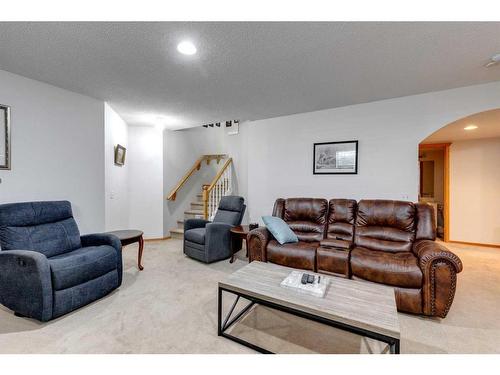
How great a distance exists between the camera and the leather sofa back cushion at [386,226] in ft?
8.76

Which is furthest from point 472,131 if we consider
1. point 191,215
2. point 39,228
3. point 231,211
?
point 39,228

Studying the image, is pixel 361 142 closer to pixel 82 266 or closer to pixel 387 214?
pixel 387 214

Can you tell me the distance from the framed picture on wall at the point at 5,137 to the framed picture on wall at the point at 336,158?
3.93 m

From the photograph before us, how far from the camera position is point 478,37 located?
1.88 m

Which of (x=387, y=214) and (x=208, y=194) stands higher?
(x=208, y=194)

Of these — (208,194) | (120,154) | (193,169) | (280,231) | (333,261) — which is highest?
(120,154)

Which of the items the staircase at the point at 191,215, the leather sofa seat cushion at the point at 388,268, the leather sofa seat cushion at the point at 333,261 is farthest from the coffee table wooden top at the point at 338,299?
the staircase at the point at 191,215

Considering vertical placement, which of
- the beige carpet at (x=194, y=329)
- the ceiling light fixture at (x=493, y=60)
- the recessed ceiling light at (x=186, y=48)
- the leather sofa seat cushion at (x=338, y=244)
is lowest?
the beige carpet at (x=194, y=329)

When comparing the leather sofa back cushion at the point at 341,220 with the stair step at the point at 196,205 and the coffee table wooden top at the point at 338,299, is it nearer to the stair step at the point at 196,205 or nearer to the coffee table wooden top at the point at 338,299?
the coffee table wooden top at the point at 338,299

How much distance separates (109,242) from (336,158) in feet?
10.9

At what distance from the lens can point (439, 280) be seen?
2.02 m
